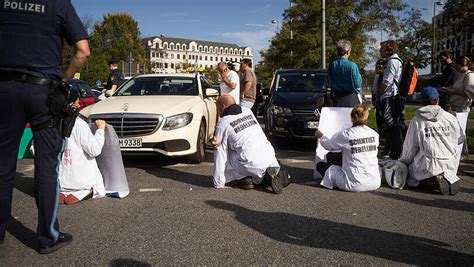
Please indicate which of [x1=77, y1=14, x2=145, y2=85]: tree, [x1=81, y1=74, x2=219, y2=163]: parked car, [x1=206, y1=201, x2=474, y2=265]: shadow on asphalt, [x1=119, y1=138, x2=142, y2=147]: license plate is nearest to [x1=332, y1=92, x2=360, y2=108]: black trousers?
[x1=81, y1=74, x2=219, y2=163]: parked car

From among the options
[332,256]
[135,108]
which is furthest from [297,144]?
[332,256]

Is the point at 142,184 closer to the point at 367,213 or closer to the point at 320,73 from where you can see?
the point at 367,213

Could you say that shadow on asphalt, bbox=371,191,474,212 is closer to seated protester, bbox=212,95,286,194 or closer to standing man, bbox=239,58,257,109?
seated protester, bbox=212,95,286,194

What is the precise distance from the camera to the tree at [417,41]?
40.0 meters

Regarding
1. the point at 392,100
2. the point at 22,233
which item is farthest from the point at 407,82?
the point at 22,233

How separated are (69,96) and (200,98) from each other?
4322 mm

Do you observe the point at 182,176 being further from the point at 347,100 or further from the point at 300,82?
the point at 300,82

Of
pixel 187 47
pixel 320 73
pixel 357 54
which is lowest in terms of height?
pixel 320 73

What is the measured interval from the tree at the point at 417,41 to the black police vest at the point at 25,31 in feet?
129

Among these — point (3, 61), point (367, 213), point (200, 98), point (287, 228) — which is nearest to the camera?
point (3, 61)

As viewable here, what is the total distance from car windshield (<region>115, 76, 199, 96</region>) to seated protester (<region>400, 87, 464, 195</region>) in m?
3.96

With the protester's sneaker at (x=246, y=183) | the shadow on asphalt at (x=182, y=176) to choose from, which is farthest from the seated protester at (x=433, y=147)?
the shadow on asphalt at (x=182, y=176)

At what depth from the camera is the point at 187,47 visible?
158250mm

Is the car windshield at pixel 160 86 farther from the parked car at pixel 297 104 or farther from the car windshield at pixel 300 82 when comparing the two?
the car windshield at pixel 300 82
